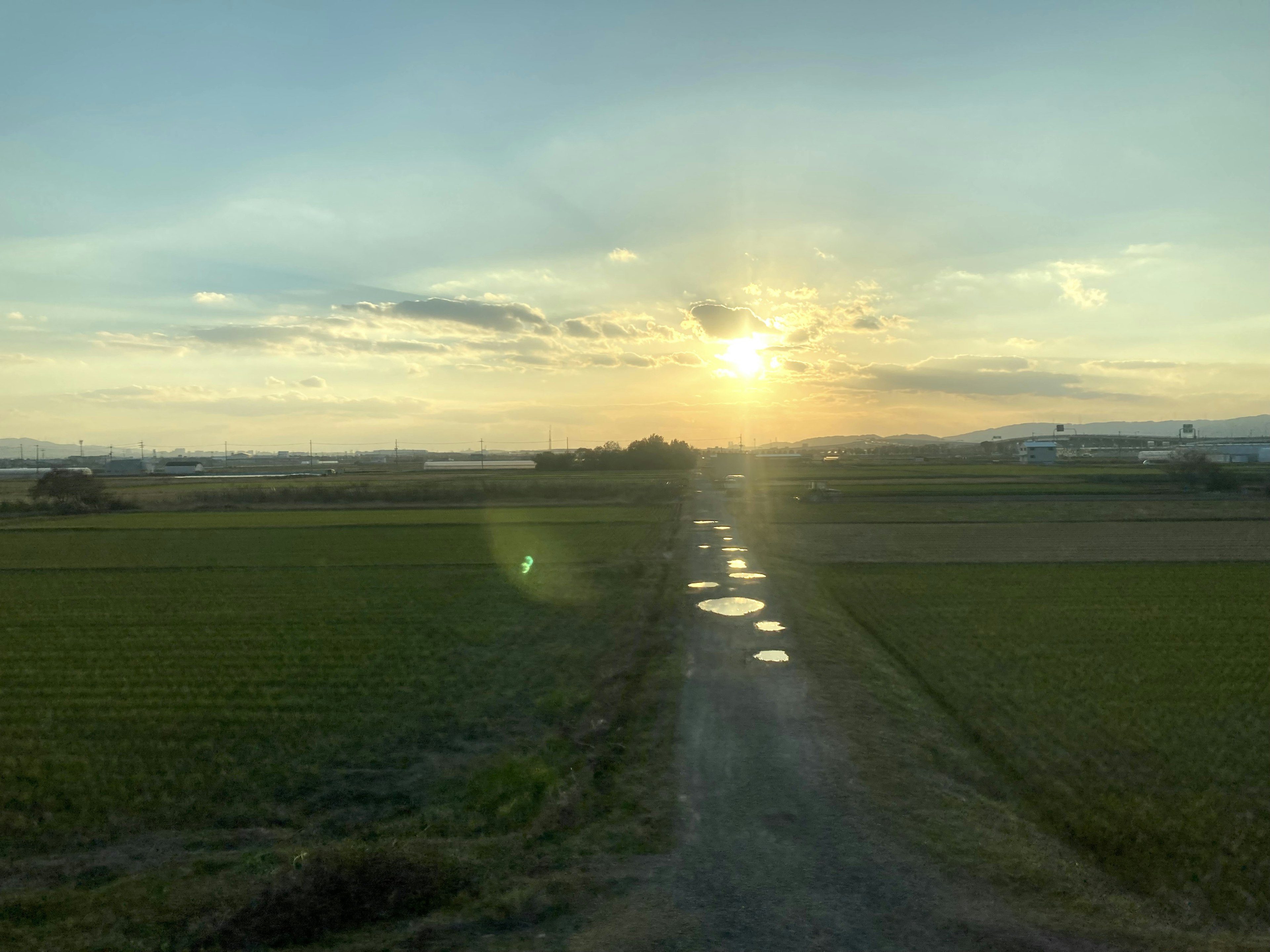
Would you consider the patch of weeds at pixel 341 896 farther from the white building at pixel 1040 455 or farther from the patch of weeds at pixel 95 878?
the white building at pixel 1040 455

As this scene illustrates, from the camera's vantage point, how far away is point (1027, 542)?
38312 millimetres

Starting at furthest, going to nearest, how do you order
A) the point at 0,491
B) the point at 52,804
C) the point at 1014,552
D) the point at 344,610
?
1. the point at 0,491
2. the point at 1014,552
3. the point at 344,610
4. the point at 52,804

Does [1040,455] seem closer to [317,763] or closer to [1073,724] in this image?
[1073,724]

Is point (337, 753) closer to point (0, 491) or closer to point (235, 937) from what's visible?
point (235, 937)

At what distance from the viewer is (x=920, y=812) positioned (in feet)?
28.7

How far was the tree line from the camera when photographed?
420 feet

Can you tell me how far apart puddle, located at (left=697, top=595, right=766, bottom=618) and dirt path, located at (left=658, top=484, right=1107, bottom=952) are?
7.40 metres

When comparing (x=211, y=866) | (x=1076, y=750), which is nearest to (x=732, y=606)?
(x=1076, y=750)

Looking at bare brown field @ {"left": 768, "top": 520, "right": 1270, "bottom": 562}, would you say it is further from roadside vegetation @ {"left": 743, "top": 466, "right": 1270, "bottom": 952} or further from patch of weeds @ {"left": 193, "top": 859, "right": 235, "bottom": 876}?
patch of weeds @ {"left": 193, "top": 859, "right": 235, "bottom": 876}

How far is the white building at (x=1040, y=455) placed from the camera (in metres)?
135

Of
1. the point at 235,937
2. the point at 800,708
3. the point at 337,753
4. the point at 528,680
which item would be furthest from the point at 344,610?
the point at 235,937

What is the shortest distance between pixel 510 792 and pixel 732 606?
12.9 meters

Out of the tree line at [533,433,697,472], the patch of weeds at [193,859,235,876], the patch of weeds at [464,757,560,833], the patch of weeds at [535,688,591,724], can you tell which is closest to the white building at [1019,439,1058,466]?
the tree line at [533,433,697,472]

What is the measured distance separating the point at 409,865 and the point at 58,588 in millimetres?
25653
